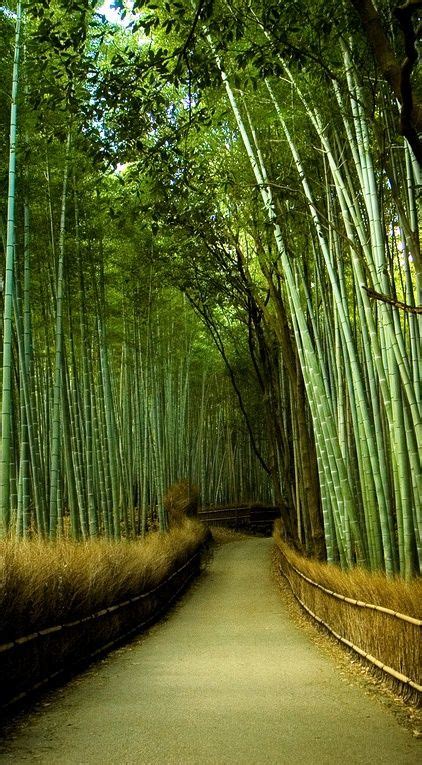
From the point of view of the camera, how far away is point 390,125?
4.22 meters

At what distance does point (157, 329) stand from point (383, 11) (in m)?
8.58

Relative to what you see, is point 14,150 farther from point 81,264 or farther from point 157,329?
point 157,329

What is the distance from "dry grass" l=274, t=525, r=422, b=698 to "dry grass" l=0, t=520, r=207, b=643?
5.13 feet

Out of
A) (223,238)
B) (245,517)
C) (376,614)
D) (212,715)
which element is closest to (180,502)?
(245,517)

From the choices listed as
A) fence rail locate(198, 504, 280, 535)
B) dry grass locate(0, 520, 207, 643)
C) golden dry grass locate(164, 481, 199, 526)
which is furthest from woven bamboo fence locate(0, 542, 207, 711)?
fence rail locate(198, 504, 280, 535)

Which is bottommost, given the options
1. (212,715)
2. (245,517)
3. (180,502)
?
(212,715)

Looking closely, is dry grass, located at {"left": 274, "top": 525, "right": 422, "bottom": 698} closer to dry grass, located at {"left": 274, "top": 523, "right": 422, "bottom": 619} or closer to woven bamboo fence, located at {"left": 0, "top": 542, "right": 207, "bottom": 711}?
dry grass, located at {"left": 274, "top": 523, "right": 422, "bottom": 619}

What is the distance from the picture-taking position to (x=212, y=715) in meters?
2.74

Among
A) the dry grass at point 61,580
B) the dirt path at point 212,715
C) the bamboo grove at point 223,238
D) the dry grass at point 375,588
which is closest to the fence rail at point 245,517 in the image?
the bamboo grove at point 223,238

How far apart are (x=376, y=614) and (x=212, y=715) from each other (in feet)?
3.93

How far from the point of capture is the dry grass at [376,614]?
9.89 ft

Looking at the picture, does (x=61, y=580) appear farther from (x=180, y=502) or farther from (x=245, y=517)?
(x=245, y=517)

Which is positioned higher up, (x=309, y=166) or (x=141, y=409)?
(x=309, y=166)

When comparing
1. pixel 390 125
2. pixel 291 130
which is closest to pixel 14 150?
pixel 291 130
